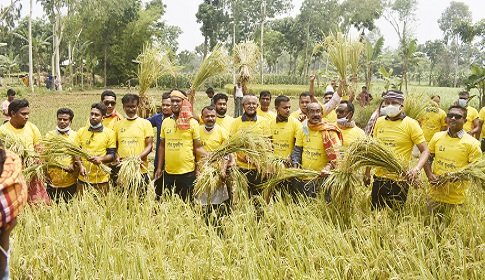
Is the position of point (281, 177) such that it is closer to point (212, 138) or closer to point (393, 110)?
point (212, 138)

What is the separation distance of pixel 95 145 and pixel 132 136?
15.0 inches

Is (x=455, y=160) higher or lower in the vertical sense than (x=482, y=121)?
lower

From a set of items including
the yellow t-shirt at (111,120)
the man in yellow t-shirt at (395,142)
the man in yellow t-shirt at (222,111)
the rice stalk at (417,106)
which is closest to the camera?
the man in yellow t-shirt at (395,142)

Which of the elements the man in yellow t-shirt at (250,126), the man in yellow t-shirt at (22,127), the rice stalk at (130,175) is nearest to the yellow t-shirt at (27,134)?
the man in yellow t-shirt at (22,127)

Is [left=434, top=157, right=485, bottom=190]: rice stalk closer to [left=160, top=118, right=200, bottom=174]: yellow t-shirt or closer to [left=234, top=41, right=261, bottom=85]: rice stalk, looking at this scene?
Result: [left=160, top=118, right=200, bottom=174]: yellow t-shirt

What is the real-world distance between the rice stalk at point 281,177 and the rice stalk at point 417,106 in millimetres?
→ 3338

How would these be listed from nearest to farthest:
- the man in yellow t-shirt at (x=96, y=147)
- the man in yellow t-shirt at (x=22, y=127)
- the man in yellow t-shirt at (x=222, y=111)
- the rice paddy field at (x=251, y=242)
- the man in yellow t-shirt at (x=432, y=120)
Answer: the rice paddy field at (x=251, y=242), the man in yellow t-shirt at (x=22, y=127), the man in yellow t-shirt at (x=96, y=147), the man in yellow t-shirt at (x=222, y=111), the man in yellow t-shirt at (x=432, y=120)

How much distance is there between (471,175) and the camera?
3059 mm

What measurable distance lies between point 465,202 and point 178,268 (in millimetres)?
2636

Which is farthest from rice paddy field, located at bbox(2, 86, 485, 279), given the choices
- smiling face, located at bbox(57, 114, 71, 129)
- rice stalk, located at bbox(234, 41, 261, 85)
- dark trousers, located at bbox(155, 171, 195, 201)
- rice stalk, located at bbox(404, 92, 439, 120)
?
rice stalk, located at bbox(234, 41, 261, 85)

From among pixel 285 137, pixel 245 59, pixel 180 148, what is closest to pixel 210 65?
pixel 245 59

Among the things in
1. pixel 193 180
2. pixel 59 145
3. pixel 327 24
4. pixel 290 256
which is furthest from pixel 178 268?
pixel 327 24

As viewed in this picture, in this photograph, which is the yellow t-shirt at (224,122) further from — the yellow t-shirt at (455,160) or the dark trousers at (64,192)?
the yellow t-shirt at (455,160)

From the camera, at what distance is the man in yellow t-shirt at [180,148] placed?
13.6ft
